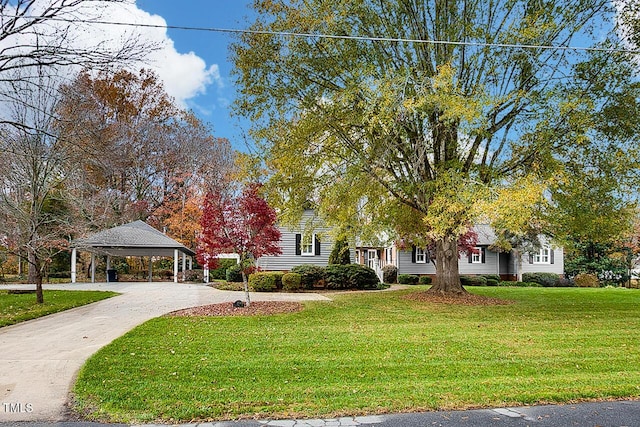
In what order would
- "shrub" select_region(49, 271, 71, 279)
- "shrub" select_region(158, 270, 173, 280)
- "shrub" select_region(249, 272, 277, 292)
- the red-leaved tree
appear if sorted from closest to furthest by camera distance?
1. the red-leaved tree
2. "shrub" select_region(249, 272, 277, 292)
3. "shrub" select_region(49, 271, 71, 279)
4. "shrub" select_region(158, 270, 173, 280)

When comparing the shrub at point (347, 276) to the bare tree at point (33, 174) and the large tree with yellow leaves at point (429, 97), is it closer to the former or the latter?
the large tree with yellow leaves at point (429, 97)

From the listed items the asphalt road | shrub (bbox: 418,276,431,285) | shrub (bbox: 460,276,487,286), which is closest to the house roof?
shrub (bbox: 418,276,431,285)

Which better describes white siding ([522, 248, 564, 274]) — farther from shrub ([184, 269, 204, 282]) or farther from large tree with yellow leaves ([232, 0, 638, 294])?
shrub ([184, 269, 204, 282])

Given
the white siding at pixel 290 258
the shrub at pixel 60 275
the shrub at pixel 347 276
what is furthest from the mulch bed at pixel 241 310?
the shrub at pixel 60 275

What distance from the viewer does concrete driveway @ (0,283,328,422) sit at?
4.91 m

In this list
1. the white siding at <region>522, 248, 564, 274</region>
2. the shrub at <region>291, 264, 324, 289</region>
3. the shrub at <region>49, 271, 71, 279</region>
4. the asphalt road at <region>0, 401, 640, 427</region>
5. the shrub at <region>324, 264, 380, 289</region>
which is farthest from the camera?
the white siding at <region>522, 248, 564, 274</region>

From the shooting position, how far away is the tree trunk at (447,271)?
16.0 meters

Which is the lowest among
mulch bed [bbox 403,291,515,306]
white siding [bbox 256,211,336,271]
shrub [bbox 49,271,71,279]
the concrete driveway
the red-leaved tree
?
shrub [bbox 49,271,71,279]

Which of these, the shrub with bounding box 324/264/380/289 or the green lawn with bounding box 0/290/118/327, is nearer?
the green lawn with bounding box 0/290/118/327

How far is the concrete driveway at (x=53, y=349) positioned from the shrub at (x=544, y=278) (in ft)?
76.3

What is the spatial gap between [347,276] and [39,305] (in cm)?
1218

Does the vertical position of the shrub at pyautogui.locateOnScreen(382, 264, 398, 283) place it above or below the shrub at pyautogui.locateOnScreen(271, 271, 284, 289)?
below

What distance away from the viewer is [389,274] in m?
29.1

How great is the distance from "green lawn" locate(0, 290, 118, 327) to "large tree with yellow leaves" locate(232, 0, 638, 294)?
23.1ft
